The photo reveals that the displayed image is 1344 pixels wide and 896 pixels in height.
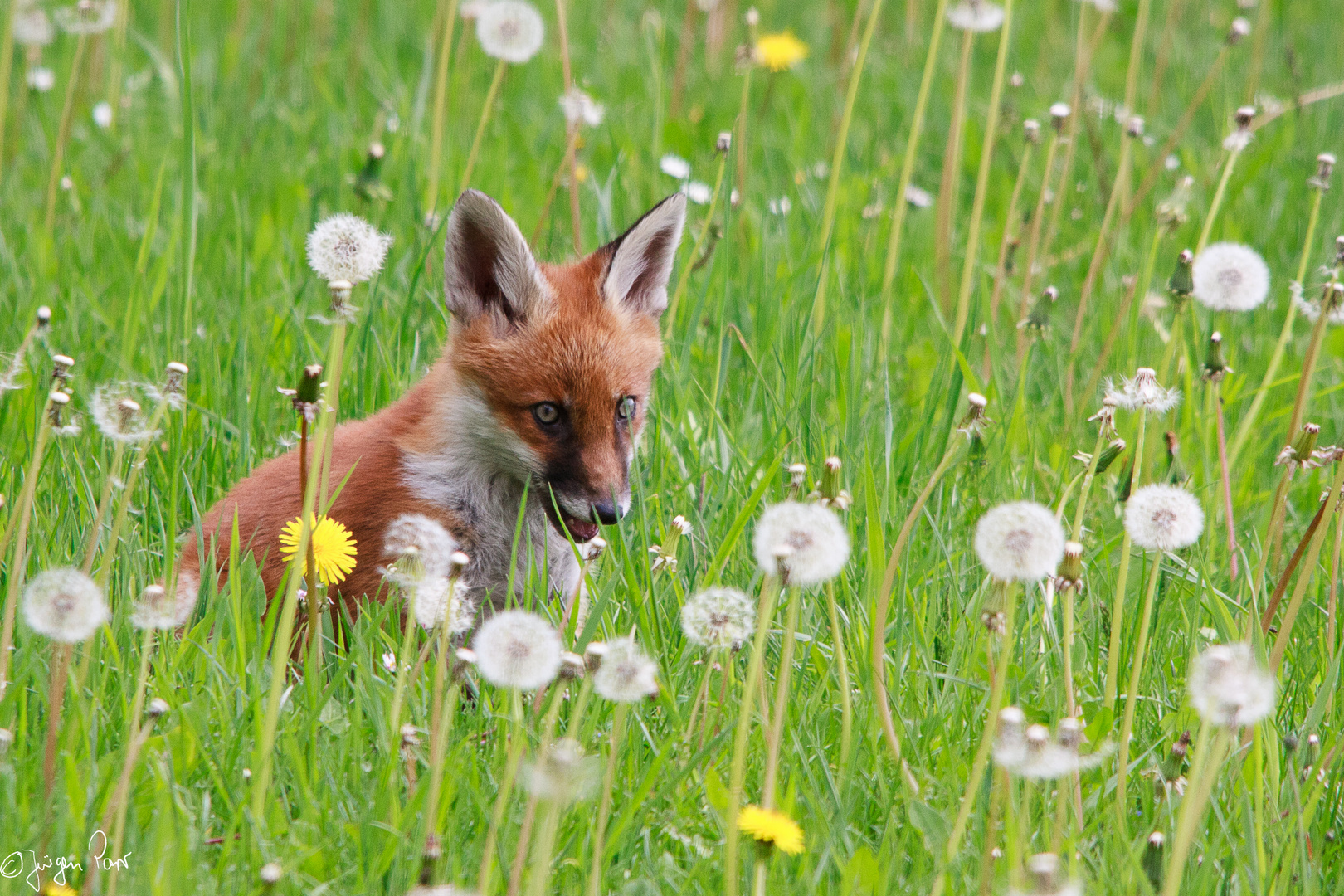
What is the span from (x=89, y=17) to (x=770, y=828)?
4842 millimetres

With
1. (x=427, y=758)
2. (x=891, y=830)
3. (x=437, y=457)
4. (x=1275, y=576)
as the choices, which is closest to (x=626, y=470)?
(x=437, y=457)

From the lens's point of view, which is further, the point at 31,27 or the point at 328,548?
→ the point at 31,27

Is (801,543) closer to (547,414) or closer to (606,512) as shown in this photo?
(606,512)

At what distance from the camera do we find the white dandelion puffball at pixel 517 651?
1947mm

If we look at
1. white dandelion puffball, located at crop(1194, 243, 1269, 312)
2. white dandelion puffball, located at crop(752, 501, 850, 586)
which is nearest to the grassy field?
white dandelion puffball, located at crop(1194, 243, 1269, 312)

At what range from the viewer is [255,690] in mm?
2555

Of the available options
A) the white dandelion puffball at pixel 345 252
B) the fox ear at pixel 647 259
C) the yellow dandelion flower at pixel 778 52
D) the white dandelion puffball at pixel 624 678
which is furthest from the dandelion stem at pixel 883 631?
the yellow dandelion flower at pixel 778 52

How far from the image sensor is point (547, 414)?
3750mm

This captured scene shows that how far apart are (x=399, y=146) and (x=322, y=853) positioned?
14.2 feet

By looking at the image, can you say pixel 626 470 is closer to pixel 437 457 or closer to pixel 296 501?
pixel 437 457

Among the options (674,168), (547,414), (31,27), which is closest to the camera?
(547,414)

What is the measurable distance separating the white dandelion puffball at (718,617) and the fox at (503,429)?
117cm

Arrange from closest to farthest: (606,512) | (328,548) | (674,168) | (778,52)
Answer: (328,548)
(606,512)
(674,168)
(778,52)

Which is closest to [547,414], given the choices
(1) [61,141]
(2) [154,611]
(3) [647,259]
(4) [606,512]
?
(4) [606,512]
